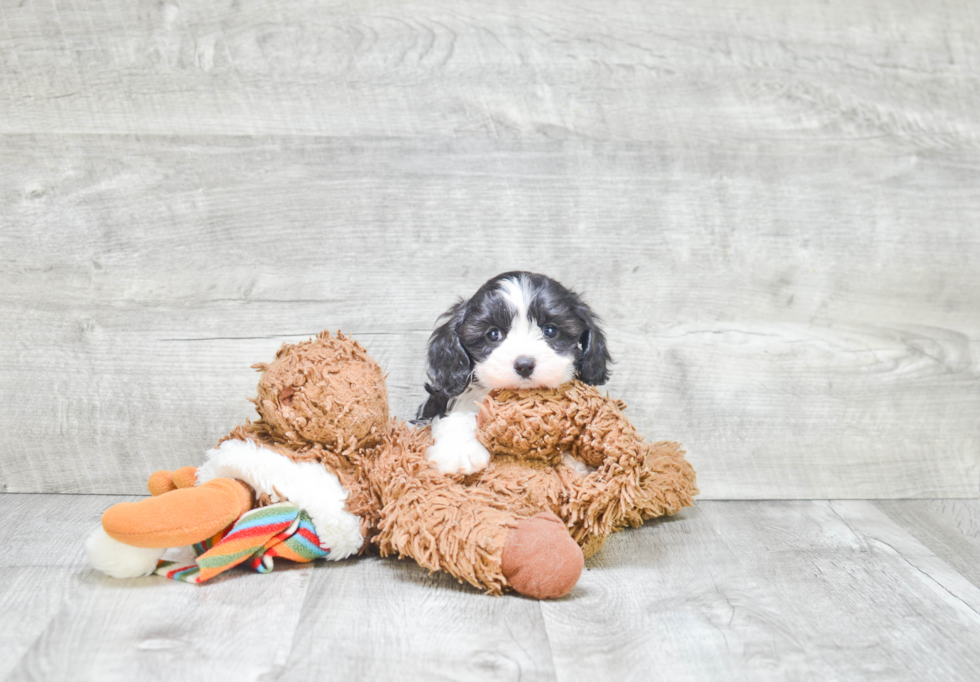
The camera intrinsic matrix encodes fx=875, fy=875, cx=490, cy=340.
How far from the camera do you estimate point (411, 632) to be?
990mm

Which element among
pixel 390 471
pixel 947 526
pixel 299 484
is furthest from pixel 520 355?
pixel 947 526

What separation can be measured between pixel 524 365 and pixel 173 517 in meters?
0.48

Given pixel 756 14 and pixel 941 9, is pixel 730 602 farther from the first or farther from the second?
pixel 941 9

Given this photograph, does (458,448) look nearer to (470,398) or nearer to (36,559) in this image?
(470,398)

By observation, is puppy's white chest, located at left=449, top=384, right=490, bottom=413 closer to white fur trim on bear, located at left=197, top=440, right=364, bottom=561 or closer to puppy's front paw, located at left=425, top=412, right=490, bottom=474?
puppy's front paw, located at left=425, top=412, right=490, bottom=474

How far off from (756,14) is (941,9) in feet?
1.24

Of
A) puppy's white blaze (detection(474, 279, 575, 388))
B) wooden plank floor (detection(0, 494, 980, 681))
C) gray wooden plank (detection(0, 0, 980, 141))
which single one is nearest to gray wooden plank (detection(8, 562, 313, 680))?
wooden plank floor (detection(0, 494, 980, 681))

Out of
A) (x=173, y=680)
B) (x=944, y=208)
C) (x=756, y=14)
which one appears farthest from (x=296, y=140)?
(x=944, y=208)

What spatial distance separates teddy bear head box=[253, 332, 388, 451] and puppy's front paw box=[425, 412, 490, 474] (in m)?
0.09

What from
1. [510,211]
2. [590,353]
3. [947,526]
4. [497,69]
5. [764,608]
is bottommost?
[947,526]

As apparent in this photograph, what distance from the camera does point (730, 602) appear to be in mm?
1115

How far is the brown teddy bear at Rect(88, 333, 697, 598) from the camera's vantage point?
1.11 m

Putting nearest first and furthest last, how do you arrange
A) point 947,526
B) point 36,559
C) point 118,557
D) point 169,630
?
point 169,630
point 118,557
point 36,559
point 947,526

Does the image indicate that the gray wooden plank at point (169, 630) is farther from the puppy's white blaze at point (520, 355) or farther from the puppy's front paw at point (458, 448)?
the puppy's white blaze at point (520, 355)
